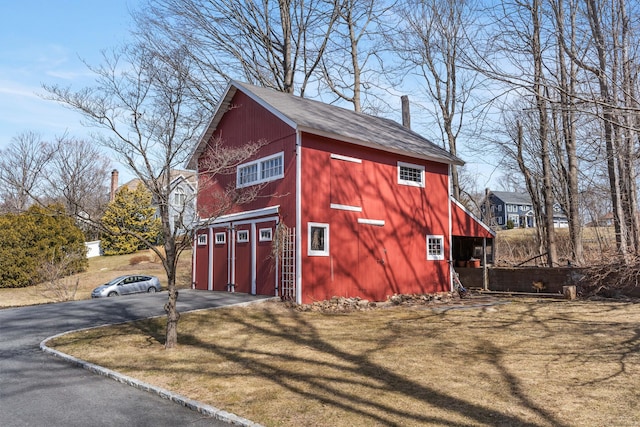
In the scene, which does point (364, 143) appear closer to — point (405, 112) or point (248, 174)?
point (248, 174)

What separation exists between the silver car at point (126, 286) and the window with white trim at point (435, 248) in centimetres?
1432

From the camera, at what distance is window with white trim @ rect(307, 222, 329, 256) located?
1433 cm

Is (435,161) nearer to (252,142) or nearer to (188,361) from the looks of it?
(252,142)

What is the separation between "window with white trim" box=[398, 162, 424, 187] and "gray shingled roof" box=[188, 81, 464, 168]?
45 centimetres

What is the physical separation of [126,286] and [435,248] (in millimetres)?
15062

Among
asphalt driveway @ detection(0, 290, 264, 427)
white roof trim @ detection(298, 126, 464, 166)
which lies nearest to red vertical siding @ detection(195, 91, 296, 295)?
white roof trim @ detection(298, 126, 464, 166)

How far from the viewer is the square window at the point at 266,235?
1517cm

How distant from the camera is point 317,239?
1462 centimetres

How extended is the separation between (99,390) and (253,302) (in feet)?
22.9

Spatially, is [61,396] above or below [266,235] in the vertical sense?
below

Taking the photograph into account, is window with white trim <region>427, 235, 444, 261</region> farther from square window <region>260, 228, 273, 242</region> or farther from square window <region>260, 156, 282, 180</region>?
square window <region>260, 156, 282, 180</region>

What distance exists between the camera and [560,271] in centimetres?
1667

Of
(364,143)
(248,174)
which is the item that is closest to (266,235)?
(248,174)

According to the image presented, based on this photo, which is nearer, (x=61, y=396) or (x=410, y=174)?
(x=61, y=396)
